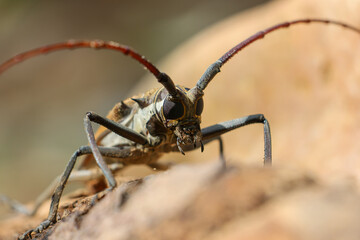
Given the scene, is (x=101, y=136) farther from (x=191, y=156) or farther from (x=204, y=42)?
(x=204, y=42)

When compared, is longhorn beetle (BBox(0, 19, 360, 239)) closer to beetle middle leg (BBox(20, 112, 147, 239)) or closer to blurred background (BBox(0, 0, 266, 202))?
beetle middle leg (BBox(20, 112, 147, 239))

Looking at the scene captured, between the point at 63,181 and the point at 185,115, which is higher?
the point at 185,115

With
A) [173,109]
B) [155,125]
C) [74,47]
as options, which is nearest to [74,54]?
[155,125]

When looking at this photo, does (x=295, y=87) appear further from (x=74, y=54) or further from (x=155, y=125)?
(x=74, y=54)

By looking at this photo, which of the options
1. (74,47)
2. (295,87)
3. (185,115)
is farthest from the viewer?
(295,87)

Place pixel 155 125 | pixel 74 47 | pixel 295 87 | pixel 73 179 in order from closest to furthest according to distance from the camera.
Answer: pixel 74 47 → pixel 155 125 → pixel 73 179 → pixel 295 87

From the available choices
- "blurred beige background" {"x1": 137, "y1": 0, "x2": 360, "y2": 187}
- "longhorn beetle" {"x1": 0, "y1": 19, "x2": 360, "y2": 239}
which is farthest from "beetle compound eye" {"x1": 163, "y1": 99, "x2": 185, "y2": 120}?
"blurred beige background" {"x1": 137, "y1": 0, "x2": 360, "y2": 187}
